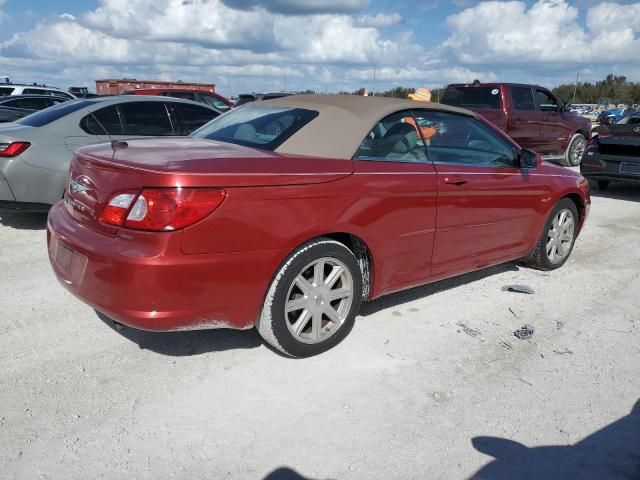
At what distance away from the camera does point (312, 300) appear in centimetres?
326

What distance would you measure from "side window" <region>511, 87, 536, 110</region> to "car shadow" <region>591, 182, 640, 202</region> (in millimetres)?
2497

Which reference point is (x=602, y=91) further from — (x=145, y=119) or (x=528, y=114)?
(x=145, y=119)

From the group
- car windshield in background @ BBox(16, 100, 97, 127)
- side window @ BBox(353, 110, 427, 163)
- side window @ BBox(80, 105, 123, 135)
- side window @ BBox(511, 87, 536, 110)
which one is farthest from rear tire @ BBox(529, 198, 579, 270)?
side window @ BBox(511, 87, 536, 110)

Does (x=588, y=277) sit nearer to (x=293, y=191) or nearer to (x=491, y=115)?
(x=293, y=191)

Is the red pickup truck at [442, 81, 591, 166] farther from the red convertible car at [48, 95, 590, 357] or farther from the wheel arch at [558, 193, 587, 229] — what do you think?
the red convertible car at [48, 95, 590, 357]

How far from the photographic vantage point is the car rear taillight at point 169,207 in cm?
263

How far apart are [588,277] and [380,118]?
2.88 meters

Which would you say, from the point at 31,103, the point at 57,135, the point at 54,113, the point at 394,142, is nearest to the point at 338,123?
the point at 394,142

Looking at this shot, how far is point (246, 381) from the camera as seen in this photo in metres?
3.07

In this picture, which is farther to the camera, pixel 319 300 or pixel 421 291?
pixel 421 291

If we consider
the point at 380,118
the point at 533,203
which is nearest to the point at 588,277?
the point at 533,203

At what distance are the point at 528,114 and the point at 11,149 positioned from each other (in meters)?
10.5

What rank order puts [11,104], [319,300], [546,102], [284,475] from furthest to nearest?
[11,104] < [546,102] < [319,300] < [284,475]

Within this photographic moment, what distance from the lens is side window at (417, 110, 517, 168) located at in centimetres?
398
